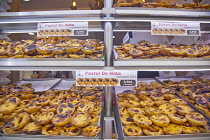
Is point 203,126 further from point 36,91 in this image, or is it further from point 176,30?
point 36,91

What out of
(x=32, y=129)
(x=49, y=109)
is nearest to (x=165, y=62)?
(x=49, y=109)

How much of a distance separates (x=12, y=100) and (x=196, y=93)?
2.62 metres

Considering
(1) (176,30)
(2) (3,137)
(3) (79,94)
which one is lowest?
(2) (3,137)

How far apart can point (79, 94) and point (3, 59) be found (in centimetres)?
109

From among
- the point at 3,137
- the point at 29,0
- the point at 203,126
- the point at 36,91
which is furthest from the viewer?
the point at 29,0

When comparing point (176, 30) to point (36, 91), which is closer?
point (176, 30)

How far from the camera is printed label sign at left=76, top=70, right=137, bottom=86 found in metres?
1.94

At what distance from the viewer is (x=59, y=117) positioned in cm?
188

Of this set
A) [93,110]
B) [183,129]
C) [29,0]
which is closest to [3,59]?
[93,110]

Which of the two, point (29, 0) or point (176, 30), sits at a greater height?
point (29, 0)

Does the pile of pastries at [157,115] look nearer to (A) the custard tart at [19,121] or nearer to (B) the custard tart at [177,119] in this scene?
(B) the custard tart at [177,119]

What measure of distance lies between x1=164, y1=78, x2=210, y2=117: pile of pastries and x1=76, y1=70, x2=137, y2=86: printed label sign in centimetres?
100

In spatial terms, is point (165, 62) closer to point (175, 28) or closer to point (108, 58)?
point (175, 28)

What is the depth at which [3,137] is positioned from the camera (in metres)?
1.75
